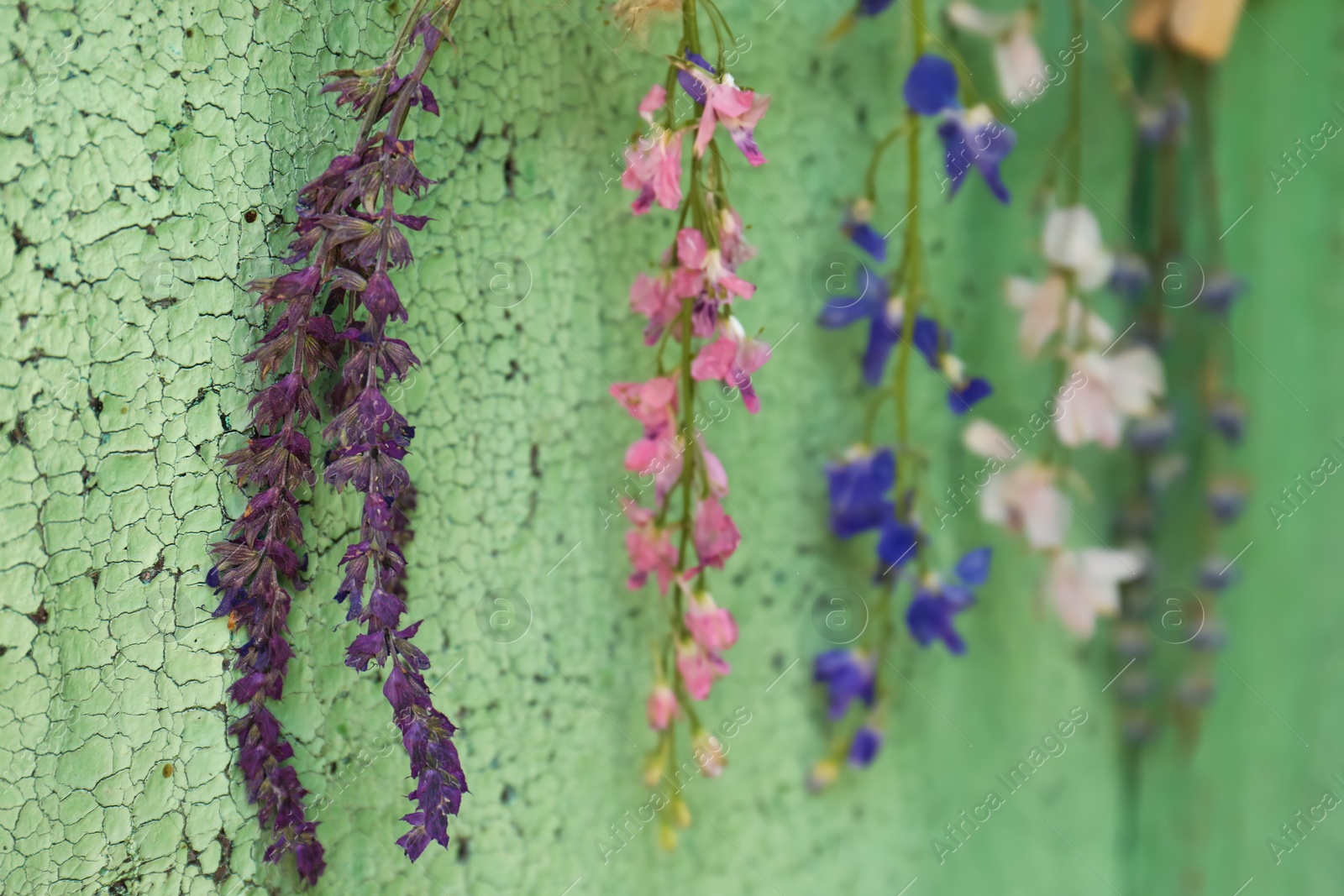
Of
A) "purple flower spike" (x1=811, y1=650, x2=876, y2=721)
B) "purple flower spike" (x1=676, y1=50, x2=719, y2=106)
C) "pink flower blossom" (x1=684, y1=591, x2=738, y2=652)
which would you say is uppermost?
"purple flower spike" (x1=676, y1=50, x2=719, y2=106)

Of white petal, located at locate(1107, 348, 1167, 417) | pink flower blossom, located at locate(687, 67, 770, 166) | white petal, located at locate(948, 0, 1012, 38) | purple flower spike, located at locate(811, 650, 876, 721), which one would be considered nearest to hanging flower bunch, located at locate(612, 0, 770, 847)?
pink flower blossom, located at locate(687, 67, 770, 166)

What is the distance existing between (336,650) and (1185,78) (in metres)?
0.79

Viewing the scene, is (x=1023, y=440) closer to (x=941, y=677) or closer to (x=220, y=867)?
(x=941, y=677)

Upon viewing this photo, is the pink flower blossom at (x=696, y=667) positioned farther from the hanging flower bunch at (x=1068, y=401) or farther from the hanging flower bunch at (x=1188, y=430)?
the hanging flower bunch at (x=1188, y=430)

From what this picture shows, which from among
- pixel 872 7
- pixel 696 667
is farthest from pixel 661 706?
pixel 872 7

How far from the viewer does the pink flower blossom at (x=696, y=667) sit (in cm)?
Result: 61

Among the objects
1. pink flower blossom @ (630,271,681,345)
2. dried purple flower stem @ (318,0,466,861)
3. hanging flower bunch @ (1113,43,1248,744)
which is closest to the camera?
dried purple flower stem @ (318,0,466,861)

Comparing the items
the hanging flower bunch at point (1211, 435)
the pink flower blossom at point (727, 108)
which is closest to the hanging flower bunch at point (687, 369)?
the pink flower blossom at point (727, 108)

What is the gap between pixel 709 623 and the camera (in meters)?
0.59

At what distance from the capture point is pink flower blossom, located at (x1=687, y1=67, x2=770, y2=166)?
18.9 inches

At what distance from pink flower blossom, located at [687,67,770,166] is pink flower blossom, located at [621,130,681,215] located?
1 centimetres

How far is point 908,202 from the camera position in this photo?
698 millimetres

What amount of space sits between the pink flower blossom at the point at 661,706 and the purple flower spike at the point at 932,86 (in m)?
0.44

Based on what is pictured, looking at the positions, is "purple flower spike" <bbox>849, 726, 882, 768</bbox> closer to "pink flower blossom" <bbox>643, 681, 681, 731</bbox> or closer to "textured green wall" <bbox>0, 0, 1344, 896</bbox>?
"textured green wall" <bbox>0, 0, 1344, 896</bbox>
